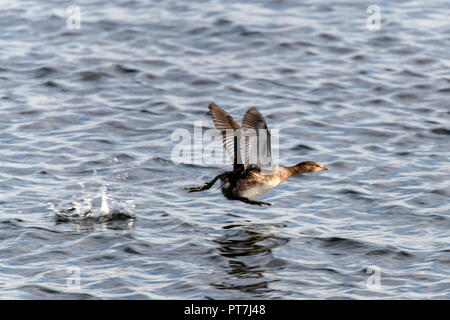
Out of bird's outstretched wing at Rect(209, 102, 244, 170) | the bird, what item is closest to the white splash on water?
the bird

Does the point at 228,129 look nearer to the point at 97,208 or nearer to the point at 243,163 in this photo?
the point at 243,163

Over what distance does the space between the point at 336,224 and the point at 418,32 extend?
9.88 metres

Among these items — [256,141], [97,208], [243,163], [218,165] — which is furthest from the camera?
[218,165]

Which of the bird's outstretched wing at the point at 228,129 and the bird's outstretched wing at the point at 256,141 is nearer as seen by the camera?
the bird's outstretched wing at the point at 256,141

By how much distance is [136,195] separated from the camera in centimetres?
1151

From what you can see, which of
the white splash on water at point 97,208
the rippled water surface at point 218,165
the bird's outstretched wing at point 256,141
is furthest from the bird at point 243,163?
the white splash on water at point 97,208

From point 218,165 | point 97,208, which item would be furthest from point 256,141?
point 218,165

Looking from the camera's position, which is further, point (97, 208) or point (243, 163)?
point (97, 208)

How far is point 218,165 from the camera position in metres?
12.7

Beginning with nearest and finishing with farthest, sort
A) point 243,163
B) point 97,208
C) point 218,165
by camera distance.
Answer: point 243,163 → point 97,208 → point 218,165

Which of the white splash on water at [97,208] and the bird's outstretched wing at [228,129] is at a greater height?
the bird's outstretched wing at [228,129]

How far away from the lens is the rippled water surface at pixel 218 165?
367 inches

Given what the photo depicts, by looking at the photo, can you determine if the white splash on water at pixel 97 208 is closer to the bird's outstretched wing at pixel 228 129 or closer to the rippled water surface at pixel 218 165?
the rippled water surface at pixel 218 165
